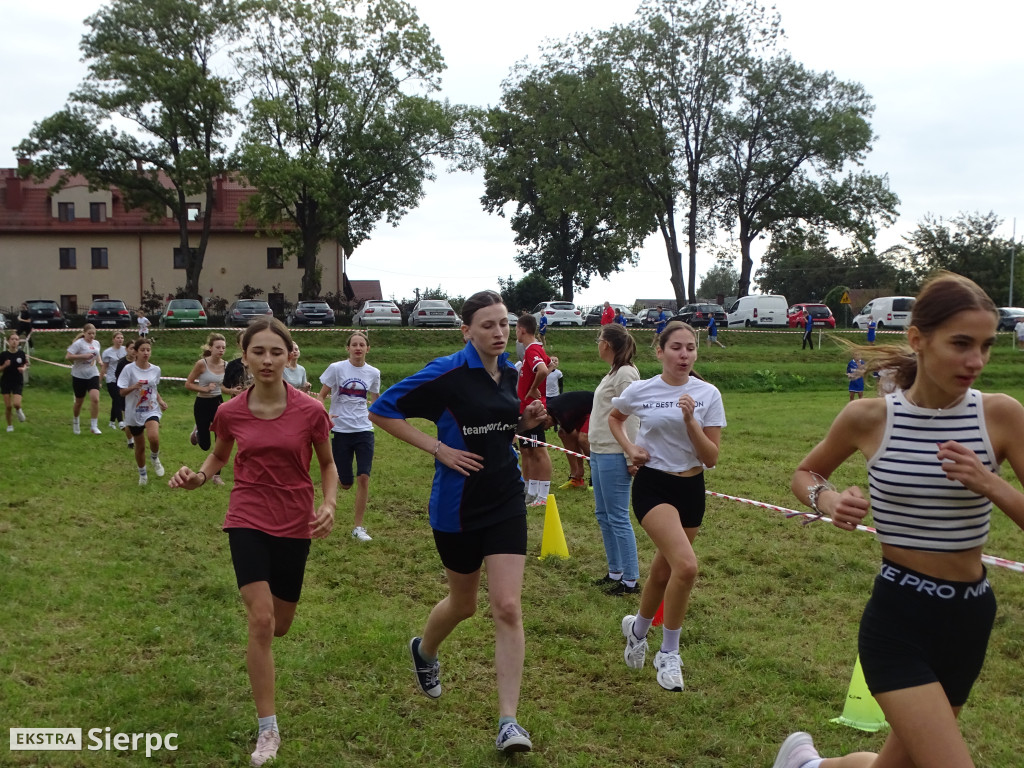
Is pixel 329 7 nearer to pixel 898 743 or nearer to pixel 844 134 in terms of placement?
pixel 844 134

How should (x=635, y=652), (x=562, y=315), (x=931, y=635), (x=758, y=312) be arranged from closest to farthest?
(x=931, y=635) → (x=635, y=652) → (x=562, y=315) → (x=758, y=312)

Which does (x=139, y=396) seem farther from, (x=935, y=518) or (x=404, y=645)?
Answer: (x=935, y=518)

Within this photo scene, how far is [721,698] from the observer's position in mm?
5238

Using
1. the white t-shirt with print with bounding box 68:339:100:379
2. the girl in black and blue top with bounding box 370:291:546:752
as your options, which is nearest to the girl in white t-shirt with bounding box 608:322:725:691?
the girl in black and blue top with bounding box 370:291:546:752

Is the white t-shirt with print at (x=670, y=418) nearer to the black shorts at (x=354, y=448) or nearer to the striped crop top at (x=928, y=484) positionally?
the striped crop top at (x=928, y=484)

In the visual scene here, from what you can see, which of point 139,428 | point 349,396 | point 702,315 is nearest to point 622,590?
point 349,396

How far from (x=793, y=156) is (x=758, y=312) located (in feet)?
35.6

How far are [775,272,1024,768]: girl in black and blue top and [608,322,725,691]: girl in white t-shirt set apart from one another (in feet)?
7.17

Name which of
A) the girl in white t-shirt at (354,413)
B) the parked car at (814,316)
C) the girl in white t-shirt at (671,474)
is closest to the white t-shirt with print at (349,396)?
the girl in white t-shirt at (354,413)

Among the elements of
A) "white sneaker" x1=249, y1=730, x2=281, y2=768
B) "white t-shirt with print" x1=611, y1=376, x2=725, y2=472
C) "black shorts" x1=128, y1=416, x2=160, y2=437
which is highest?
"white t-shirt with print" x1=611, y1=376, x2=725, y2=472

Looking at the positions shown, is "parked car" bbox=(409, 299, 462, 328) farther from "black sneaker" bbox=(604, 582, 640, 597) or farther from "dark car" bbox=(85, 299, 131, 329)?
"black sneaker" bbox=(604, 582, 640, 597)

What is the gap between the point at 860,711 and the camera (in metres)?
4.83

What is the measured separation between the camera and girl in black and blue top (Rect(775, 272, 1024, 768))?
2.92 meters

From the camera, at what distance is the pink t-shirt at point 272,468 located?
4.48 metres
